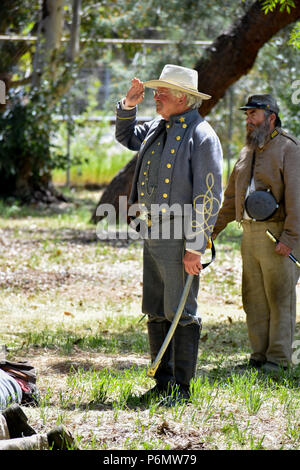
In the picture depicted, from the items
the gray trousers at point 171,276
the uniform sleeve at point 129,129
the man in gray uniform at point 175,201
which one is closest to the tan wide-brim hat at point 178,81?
the man in gray uniform at point 175,201

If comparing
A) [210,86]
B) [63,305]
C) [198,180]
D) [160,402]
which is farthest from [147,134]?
[210,86]

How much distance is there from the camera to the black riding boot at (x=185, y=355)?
15.5 ft

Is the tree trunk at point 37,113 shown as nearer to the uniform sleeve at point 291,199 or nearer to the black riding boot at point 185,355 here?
the uniform sleeve at point 291,199

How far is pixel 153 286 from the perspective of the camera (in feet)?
15.8

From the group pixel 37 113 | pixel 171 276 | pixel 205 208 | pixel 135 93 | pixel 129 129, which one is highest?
pixel 37 113

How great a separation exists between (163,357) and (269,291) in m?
1.44

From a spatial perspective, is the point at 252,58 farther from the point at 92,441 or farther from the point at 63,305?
the point at 92,441

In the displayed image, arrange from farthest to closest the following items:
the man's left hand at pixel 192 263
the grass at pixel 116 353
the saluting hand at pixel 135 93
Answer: the saluting hand at pixel 135 93
the man's left hand at pixel 192 263
the grass at pixel 116 353

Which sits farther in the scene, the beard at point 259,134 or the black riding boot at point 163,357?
the beard at point 259,134

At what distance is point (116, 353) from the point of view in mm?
6555

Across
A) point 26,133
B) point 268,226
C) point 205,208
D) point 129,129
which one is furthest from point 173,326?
point 26,133

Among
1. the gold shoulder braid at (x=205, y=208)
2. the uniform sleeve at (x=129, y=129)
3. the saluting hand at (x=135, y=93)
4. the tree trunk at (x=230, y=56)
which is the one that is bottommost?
the gold shoulder braid at (x=205, y=208)

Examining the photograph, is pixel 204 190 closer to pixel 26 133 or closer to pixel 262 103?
pixel 262 103
